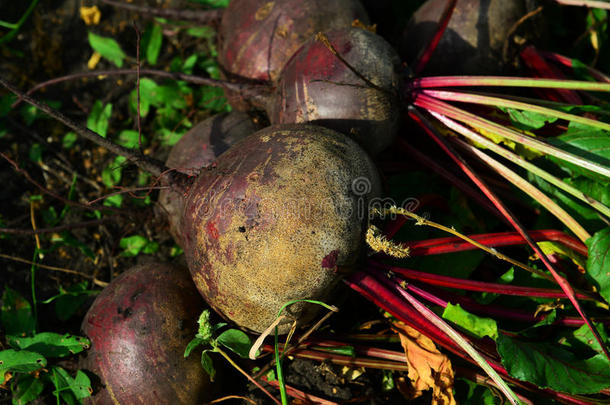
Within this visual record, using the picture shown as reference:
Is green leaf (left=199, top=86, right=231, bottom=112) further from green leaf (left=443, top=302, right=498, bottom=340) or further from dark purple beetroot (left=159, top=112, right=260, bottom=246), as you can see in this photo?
green leaf (left=443, top=302, right=498, bottom=340)

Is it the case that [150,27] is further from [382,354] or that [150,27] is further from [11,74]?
[382,354]

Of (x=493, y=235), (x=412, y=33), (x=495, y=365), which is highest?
(x=412, y=33)

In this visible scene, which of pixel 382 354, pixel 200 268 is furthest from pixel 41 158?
pixel 382 354

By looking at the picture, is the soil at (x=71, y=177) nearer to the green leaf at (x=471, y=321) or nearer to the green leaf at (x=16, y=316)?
the green leaf at (x=16, y=316)

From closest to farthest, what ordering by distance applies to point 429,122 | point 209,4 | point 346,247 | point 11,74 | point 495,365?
point 346,247 → point 495,365 → point 429,122 → point 209,4 → point 11,74

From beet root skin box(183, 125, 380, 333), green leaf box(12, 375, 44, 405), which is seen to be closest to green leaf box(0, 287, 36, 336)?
green leaf box(12, 375, 44, 405)

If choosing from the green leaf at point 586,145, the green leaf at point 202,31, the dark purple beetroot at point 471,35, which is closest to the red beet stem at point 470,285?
the green leaf at point 586,145
